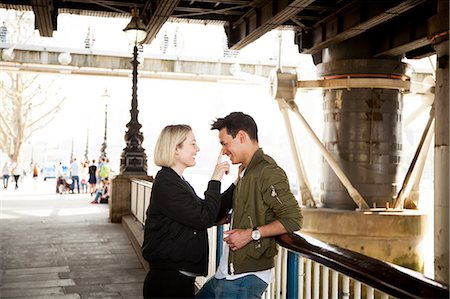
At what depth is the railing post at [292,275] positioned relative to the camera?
3715 millimetres

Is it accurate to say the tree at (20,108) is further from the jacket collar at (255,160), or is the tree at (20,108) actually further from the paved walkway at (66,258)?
the jacket collar at (255,160)

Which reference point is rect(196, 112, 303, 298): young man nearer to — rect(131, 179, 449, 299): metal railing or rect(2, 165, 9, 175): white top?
rect(131, 179, 449, 299): metal railing

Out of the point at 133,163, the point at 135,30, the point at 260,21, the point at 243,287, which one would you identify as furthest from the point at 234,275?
the point at 260,21

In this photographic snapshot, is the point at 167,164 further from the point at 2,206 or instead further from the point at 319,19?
the point at 2,206

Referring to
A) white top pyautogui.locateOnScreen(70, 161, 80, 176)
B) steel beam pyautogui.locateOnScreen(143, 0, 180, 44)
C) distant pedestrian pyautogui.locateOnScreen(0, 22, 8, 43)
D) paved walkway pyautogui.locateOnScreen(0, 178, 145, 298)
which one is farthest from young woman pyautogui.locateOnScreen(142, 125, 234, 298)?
distant pedestrian pyautogui.locateOnScreen(0, 22, 8, 43)

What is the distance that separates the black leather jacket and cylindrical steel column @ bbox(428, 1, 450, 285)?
23.4 ft

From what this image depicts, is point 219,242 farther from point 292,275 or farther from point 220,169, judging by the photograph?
point 220,169

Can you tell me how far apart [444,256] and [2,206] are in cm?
1402

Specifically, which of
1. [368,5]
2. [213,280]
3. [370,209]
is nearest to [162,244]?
[213,280]

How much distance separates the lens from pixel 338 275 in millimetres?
3188


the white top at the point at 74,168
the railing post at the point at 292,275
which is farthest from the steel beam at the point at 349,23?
the white top at the point at 74,168

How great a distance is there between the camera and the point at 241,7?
13.2 meters

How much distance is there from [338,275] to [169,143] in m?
1.36

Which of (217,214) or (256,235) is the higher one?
(217,214)
